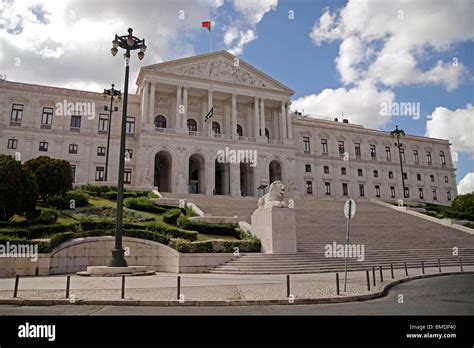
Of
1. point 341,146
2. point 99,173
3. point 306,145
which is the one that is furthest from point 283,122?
point 99,173

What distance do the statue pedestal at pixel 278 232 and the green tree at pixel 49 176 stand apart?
15.8 metres

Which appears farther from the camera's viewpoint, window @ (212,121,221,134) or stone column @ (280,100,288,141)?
window @ (212,121,221,134)

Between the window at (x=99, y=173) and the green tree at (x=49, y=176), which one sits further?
the window at (x=99, y=173)

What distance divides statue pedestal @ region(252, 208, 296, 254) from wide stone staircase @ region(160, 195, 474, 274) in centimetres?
57

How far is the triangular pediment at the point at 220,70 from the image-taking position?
1892 inches

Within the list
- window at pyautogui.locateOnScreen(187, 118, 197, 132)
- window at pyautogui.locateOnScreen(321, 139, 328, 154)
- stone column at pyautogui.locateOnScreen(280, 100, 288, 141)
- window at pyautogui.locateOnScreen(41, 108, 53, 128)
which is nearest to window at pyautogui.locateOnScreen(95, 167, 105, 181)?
window at pyautogui.locateOnScreen(41, 108, 53, 128)

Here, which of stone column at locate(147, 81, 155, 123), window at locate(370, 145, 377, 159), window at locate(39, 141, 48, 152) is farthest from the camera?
window at locate(370, 145, 377, 159)

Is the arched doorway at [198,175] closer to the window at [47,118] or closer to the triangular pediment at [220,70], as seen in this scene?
the triangular pediment at [220,70]

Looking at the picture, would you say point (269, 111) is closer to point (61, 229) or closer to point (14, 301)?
point (61, 229)

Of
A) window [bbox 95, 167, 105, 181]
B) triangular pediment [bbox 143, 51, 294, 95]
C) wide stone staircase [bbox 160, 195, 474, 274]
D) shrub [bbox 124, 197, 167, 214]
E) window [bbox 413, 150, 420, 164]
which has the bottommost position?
wide stone staircase [bbox 160, 195, 474, 274]

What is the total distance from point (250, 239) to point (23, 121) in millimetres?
38333

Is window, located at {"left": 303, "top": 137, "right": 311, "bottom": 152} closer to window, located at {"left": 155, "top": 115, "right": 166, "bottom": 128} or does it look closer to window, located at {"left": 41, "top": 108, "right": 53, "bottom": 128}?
window, located at {"left": 155, "top": 115, "right": 166, "bottom": 128}

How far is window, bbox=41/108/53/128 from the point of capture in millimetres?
45062

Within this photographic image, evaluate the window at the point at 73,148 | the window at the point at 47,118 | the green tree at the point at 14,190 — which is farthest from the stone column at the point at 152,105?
the green tree at the point at 14,190
